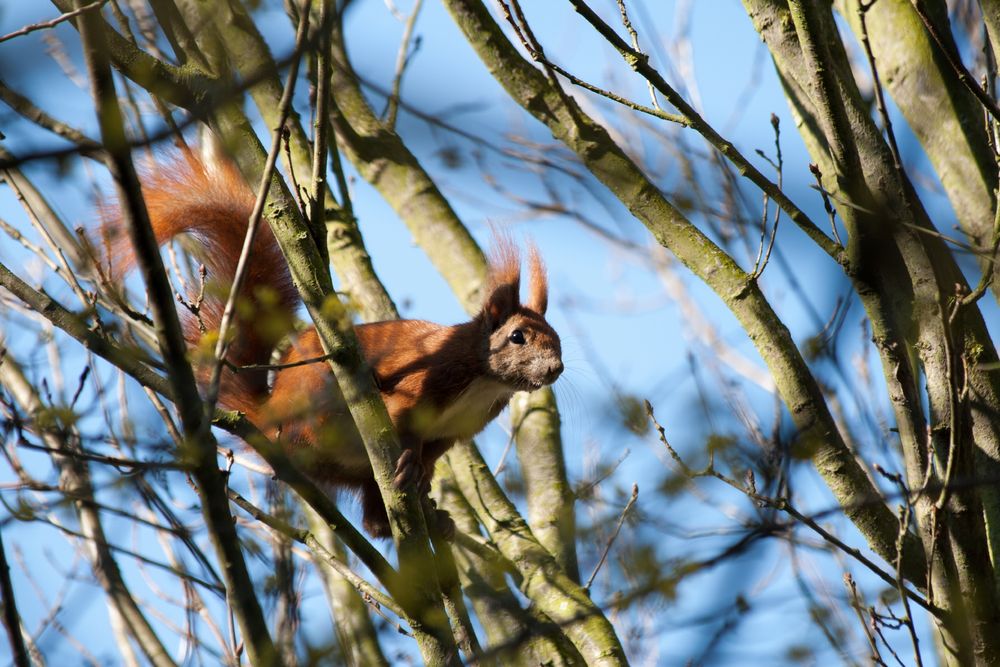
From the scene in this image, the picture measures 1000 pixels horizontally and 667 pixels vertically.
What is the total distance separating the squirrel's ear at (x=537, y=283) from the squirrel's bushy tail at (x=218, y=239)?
1.19 meters

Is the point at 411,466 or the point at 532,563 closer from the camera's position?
the point at 411,466

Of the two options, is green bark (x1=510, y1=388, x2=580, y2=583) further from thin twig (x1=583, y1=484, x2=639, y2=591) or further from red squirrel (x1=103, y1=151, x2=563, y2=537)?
thin twig (x1=583, y1=484, x2=639, y2=591)

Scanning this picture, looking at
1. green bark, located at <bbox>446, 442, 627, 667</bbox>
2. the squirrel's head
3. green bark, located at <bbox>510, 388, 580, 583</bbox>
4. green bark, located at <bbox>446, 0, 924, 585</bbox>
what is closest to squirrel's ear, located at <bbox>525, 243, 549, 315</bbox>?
the squirrel's head

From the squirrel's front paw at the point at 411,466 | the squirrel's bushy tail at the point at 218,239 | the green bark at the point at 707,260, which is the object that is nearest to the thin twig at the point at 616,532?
the green bark at the point at 707,260

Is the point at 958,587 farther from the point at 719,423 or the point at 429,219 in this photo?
the point at 429,219

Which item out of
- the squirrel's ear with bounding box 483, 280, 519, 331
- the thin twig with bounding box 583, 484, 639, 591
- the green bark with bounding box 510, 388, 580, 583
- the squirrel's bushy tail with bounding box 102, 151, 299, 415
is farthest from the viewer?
the squirrel's ear with bounding box 483, 280, 519, 331

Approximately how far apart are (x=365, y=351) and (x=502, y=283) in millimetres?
776

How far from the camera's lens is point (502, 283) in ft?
14.8

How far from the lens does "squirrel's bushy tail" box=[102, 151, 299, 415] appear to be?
3490 mm

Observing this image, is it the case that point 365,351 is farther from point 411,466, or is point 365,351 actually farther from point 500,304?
point 411,466

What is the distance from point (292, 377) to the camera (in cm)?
416

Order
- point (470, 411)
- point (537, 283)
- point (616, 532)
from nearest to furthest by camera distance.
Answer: point (616, 532) → point (470, 411) → point (537, 283)

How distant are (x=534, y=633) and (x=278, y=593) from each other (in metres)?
1.15

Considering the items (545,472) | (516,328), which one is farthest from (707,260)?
(545,472)
